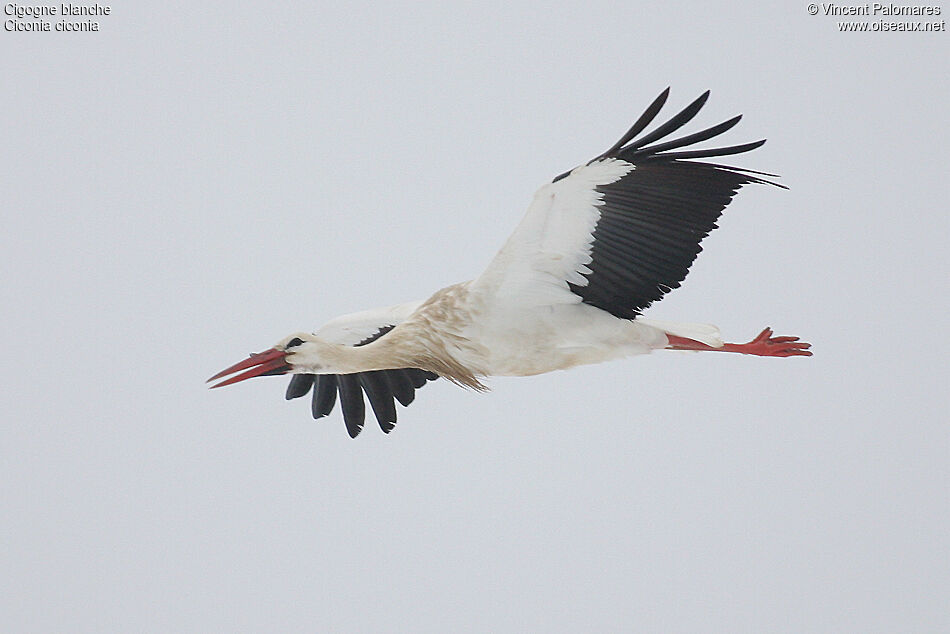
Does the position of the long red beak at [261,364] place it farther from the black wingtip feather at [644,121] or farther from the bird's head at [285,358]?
the black wingtip feather at [644,121]

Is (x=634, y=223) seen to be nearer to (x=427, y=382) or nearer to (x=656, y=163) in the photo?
(x=656, y=163)

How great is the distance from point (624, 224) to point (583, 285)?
42cm

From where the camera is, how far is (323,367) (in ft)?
20.9

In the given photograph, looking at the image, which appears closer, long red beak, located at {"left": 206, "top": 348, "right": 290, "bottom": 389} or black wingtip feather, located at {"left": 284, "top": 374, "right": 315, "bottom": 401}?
long red beak, located at {"left": 206, "top": 348, "right": 290, "bottom": 389}

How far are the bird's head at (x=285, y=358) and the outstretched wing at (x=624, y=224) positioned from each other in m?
0.90

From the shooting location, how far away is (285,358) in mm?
6344

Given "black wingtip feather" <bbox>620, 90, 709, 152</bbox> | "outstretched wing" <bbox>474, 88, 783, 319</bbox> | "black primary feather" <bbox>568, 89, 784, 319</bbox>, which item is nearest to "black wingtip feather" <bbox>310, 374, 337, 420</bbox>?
"outstretched wing" <bbox>474, 88, 783, 319</bbox>

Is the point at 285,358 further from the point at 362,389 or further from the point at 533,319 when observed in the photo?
the point at 533,319

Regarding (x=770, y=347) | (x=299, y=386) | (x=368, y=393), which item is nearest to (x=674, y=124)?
(x=770, y=347)

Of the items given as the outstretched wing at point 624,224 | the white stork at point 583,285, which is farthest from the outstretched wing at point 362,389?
the outstretched wing at point 624,224

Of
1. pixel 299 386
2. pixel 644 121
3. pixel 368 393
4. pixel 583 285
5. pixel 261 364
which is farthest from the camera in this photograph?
pixel 299 386

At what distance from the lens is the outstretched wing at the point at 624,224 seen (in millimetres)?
5492

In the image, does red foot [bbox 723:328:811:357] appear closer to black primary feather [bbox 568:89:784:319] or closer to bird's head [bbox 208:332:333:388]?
black primary feather [bbox 568:89:784:319]

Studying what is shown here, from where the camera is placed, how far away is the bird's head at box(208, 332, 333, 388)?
633 cm
